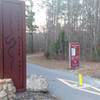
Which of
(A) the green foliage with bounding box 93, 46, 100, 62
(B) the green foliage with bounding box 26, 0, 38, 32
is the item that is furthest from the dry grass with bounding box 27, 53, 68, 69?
(B) the green foliage with bounding box 26, 0, 38, 32

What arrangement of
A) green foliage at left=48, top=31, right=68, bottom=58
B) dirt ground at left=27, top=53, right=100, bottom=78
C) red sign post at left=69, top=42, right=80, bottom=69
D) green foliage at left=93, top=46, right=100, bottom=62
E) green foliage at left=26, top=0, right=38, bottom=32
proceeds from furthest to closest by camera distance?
green foliage at left=26, top=0, right=38, bottom=32 < green foliage at left=48, top=31, right=68, bottom=58 < green foliage at left=93, top=46, right=100, bottom=62 < red sign post at left=69, top=42, right=80, bottom=69 < dirt ground at left=27, top=53, right=100, bottom=78

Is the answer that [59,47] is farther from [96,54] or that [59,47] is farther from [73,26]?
[96,54]

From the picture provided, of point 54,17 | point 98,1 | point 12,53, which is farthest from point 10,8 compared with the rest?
point 54,17

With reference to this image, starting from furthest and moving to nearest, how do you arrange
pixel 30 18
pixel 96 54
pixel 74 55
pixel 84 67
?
pixel 30 18
pixel 96 54
pixel 84 67
pixel 74 55

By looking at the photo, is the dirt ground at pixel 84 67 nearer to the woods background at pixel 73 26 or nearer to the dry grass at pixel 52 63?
the dry grass at pixel 52 63

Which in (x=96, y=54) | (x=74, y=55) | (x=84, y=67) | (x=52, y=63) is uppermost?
(x=74, y=55)

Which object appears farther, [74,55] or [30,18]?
[30,18]

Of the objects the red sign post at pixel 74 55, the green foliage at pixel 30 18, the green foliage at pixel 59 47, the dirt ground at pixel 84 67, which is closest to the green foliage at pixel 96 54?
the dirt ground at pixel 84 67

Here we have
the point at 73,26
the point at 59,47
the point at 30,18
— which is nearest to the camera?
the point at 73,26

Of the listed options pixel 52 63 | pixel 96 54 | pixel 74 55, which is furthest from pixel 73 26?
pixel 74 55

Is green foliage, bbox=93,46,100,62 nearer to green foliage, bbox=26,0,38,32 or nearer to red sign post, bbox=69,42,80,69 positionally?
red sign post, bbox=69,42,80,69

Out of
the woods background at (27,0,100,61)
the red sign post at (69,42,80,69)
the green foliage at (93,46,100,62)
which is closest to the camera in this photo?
the red sign post at (69,42,80,69)

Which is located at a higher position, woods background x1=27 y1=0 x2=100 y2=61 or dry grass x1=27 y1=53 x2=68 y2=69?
woods background x1=27 y1=0 x2=100 y2=61

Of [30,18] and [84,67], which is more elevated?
[30,18]
